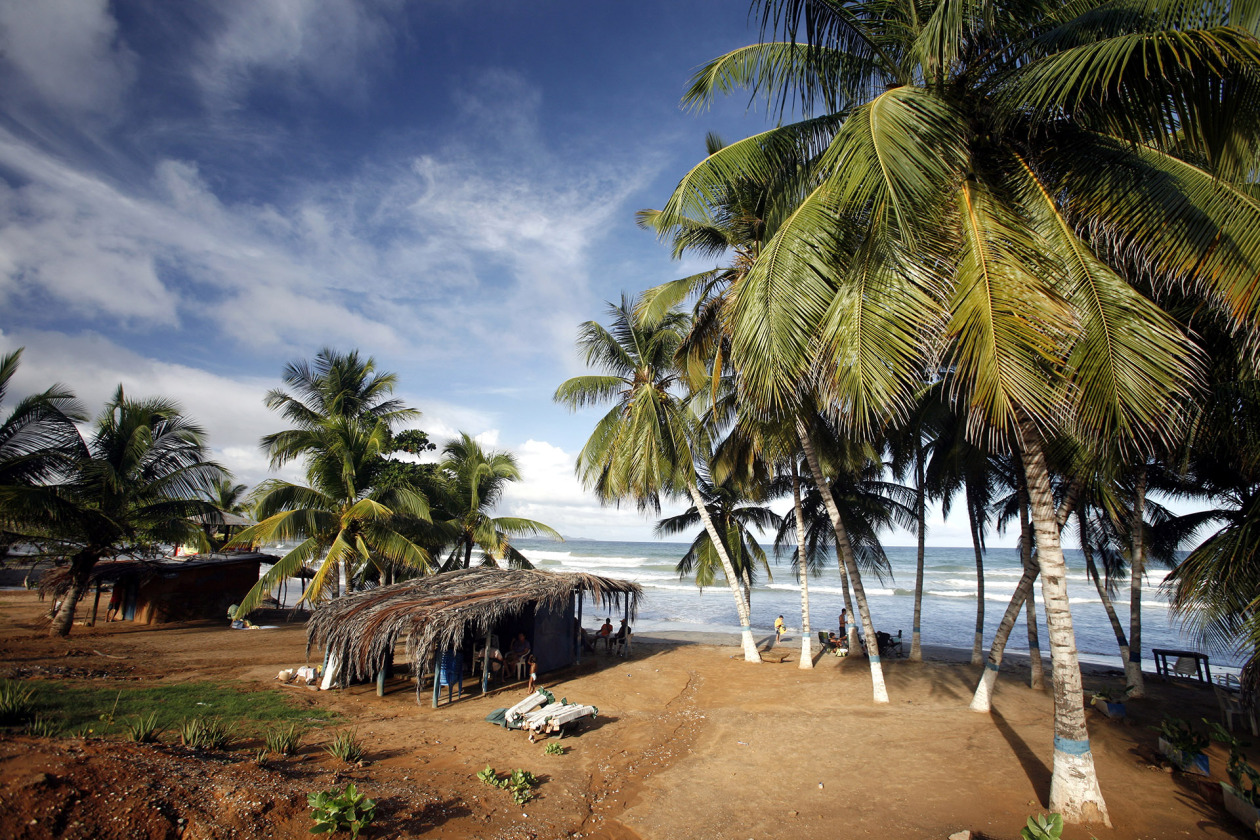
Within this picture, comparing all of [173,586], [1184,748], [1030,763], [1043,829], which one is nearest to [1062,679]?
[1043,829]

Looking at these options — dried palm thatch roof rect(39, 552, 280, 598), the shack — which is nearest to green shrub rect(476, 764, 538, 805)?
dried palm thatch roof rect(39, 552, 280, 598)

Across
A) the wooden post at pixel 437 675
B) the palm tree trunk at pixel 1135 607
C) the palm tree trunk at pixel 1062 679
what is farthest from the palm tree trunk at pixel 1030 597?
the wooden post at pixel 437 675

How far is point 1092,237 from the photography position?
5422mm

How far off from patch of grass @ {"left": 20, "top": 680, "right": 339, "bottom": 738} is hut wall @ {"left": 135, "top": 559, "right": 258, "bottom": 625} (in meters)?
10.7

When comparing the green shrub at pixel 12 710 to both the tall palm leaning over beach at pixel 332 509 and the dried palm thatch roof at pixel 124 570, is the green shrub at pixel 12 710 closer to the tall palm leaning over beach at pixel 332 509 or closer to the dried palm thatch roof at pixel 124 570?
the tall palm leaning over beach at pixel 332 509

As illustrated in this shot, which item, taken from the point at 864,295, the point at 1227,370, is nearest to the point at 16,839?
the point at 864,295

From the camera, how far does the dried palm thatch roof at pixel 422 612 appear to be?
34.1 ft

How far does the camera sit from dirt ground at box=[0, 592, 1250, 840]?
4.65 meters

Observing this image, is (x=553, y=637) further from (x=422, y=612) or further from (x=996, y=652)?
(x=996, y=652)

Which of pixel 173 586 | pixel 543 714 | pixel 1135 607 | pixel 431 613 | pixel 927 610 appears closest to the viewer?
pixel 543 714

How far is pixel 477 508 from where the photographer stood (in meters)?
19.9

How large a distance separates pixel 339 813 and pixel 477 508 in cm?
1543

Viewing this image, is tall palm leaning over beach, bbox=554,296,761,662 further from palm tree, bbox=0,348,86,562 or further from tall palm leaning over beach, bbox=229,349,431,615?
palm tree, bbox=0,348,86,562

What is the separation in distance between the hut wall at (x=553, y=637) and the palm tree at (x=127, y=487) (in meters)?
10.5
